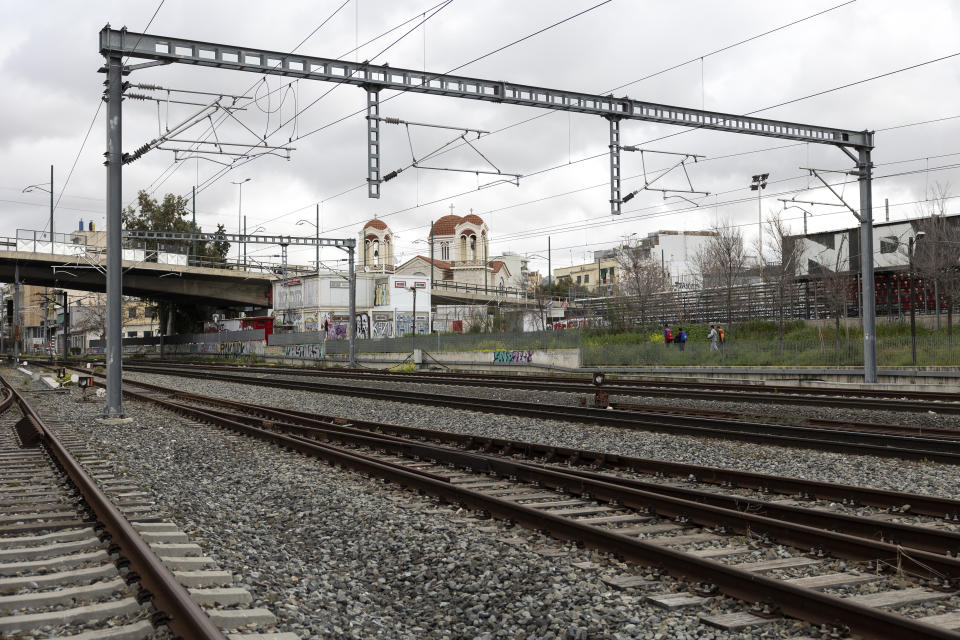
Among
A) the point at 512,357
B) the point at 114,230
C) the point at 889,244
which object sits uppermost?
the point at 889,244

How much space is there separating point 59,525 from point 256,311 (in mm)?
88828

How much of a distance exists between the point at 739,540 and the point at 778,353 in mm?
29105

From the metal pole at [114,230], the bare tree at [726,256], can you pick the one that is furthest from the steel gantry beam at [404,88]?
the bare tree at [726,256]

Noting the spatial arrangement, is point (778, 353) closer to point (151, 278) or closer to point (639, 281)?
point (639, 281)

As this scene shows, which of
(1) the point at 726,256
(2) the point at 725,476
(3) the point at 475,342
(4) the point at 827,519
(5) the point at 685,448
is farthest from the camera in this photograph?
(1) the point at 726,256

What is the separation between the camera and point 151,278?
68375 millimetres

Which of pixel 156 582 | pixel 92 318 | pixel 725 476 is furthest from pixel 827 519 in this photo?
pixel 92 318

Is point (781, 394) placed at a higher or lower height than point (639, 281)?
lower

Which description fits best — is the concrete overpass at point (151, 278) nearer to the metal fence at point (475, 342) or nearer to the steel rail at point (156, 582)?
the metal fence at point (475, 342)

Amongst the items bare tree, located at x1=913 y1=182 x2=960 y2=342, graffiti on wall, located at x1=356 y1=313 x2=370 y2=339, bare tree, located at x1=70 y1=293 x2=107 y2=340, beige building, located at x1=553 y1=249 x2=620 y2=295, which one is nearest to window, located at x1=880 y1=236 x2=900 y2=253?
bare tree, located at x1=913 y1=182 x2=960 y2=342

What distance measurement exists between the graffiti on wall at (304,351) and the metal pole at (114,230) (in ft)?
136

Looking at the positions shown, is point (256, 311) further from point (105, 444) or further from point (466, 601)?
point (466, 601)

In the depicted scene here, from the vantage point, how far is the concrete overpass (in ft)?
192

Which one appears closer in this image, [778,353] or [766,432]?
[766,432]
